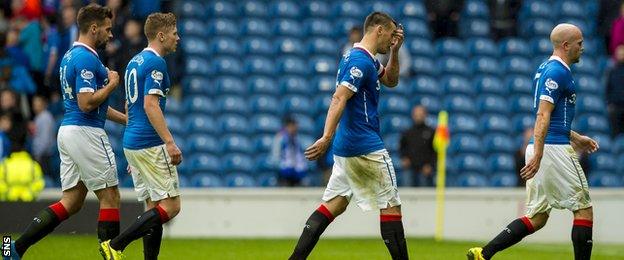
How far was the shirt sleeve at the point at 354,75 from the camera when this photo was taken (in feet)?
36.6

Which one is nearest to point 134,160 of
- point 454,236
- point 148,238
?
point 148,238

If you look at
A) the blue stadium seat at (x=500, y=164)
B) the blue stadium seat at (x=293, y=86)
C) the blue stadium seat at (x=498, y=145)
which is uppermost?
the blue stadium seat at (x=293, y=86)

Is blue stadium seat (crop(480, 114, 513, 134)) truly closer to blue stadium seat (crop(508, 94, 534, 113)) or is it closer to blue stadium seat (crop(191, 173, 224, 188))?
blue stadium seat (crop(508, 94, 534, 113))

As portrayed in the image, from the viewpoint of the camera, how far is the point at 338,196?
11.6m

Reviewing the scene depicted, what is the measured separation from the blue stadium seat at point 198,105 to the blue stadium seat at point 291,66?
1.37 m

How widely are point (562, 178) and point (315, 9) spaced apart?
1257cm

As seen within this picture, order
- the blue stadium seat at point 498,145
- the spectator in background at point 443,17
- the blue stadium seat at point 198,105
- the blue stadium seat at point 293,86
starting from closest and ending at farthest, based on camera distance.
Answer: the blue stadium seat at point 498,145
the blue stadium seat at point 198,105
the blue stadium seat at point 293,86
the spectator in background at point 443,17

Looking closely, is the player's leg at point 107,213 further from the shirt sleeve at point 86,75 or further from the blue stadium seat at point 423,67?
the blue stadium seat at point 423,67

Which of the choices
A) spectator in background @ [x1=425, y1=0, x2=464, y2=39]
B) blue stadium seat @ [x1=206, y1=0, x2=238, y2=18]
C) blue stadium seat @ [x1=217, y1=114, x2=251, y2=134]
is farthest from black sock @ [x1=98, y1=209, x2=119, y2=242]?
spectator in background @ [x1=425, y1=0, x2=464, y2=39]

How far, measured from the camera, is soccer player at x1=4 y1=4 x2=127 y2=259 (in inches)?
457

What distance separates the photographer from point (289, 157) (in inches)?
794

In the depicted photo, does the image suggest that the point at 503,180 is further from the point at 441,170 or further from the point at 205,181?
the point at 205,181

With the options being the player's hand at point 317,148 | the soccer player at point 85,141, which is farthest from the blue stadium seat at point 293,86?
the player's hand at point 317,148

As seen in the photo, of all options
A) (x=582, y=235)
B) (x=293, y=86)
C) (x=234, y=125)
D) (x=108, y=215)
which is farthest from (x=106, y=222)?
(x=293, y=86)
